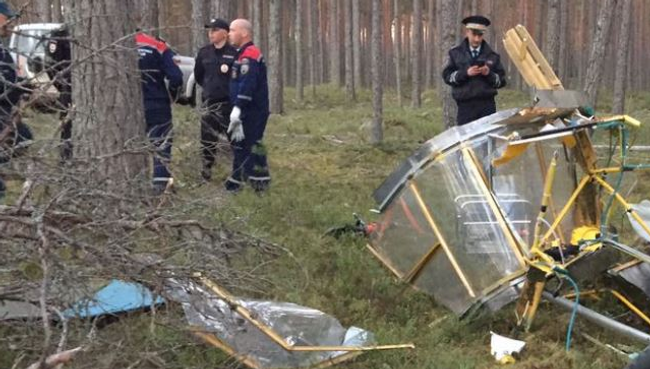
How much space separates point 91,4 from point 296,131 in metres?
8.88

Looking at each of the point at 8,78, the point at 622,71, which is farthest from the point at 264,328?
the point at 622,71

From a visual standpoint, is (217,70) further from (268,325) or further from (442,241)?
(268,325)

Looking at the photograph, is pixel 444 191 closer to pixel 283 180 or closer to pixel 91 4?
pixel 91 4

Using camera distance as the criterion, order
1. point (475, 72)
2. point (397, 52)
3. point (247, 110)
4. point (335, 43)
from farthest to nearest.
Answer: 1. point (335, 43)
2. point (397, 52)
3. point (247, 110)
4. point (475, 72)

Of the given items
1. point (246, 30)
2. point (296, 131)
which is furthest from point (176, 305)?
point (296, 131)

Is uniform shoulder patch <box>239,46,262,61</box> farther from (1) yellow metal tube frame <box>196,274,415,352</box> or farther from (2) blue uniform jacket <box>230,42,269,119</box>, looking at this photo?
(1) yellow metal tube frame <box>196,274,415,352</box>

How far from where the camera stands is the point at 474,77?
7.66 m

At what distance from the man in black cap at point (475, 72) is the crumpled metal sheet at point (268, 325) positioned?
3.61m

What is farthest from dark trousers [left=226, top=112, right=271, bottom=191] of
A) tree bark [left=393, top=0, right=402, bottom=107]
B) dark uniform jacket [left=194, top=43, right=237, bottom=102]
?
tree bark [left=393, top=0, right=402, bottom=107]

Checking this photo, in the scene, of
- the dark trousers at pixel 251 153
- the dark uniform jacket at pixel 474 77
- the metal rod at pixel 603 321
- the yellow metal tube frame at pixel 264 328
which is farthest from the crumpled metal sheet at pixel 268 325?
the dark uniform jacket at pixel 474 77

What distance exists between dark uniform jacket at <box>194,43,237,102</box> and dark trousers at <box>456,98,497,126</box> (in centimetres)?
237

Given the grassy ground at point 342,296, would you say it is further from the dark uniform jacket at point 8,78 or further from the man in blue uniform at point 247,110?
the dark uniform jacket at point 8,78

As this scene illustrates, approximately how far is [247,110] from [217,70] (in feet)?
2.05

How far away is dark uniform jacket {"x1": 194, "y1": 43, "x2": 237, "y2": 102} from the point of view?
27.3 feet
